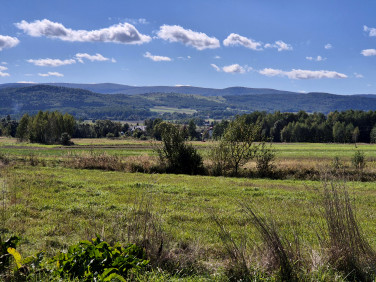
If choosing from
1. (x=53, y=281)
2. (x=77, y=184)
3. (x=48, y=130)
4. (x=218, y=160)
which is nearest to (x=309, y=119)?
(x=48, y=130)

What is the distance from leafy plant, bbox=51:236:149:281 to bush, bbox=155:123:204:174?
2461 cm

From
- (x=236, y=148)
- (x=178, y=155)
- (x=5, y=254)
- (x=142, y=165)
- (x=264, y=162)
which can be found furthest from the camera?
(x=236, y=148)

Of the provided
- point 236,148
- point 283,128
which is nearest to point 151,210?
point 236,148

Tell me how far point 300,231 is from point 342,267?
3161 mm

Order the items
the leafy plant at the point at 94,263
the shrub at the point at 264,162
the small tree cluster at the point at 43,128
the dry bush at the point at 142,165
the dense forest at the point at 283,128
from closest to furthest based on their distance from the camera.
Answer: the leafy plant at the point at 94,263 < the dry bush at the point at 142,165 < the shrub at the point at 264,162 < the small tree cluster at the point at 43,128 < the dense forest at the point at 283,128

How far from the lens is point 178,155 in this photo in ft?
97.9

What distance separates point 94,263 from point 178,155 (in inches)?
980

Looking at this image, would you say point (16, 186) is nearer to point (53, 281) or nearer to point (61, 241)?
point (61, 241)

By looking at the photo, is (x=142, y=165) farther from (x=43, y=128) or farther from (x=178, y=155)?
(x=43, y=128)

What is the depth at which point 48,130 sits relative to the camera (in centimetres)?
9519

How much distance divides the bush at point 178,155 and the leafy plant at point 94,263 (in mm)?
24612

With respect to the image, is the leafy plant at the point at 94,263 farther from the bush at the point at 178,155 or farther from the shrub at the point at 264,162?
the shrub at the point at 264,162

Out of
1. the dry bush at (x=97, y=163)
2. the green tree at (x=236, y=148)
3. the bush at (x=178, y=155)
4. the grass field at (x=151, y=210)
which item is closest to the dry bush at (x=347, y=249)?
the grass field at (x=151, y=210)

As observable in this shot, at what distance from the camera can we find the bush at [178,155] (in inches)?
1182
